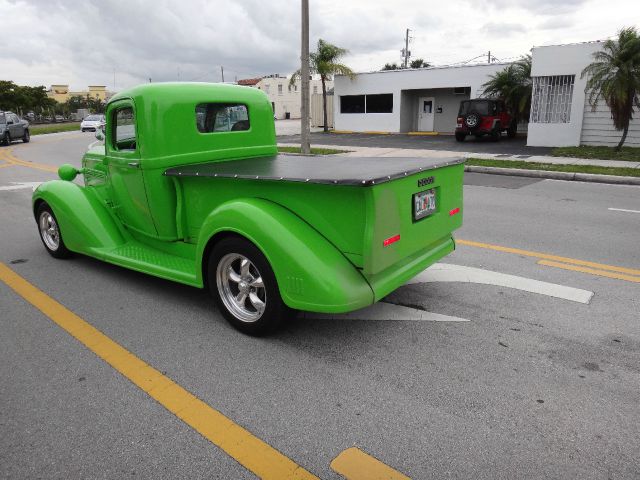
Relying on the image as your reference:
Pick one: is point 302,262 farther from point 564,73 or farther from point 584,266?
point 564,73

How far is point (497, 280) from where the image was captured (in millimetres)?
4680

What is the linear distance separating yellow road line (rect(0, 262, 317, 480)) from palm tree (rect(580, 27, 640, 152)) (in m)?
15.4

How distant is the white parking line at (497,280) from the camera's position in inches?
169

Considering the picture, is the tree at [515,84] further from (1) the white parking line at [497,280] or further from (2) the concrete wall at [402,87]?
(1) the white parking line at [497,280]

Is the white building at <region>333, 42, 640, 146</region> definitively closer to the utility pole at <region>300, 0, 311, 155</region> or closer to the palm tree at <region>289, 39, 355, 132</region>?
the palm tree at <region>289, 39, 355, 132</region>

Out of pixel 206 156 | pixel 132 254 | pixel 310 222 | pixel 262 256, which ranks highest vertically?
pixel 206 156

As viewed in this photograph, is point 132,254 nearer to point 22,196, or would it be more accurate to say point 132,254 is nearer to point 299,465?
point 299,465

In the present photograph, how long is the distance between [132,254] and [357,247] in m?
2.42

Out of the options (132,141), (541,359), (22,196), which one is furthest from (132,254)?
(22,196)

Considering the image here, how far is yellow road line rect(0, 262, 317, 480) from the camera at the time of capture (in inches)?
92.4

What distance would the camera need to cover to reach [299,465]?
7.70 ft

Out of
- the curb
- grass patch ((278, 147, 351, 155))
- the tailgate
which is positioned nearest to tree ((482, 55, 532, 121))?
grass patch ((278, 147, 351, 155))

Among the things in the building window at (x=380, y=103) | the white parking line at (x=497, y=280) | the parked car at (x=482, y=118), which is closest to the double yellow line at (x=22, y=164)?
the white parking line at (x=497, y=280)

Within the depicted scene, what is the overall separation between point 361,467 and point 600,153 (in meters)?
16.0
